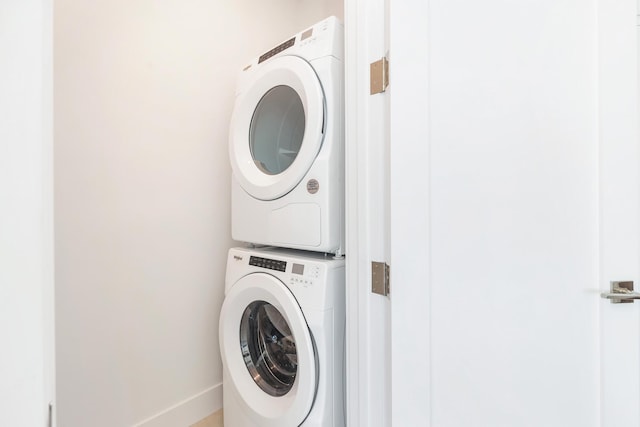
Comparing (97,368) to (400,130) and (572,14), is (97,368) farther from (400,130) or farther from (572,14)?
(572,14)

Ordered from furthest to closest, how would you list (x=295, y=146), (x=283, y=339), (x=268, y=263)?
(x=295, y=146) → (x=283, y=339) → (x=268, y=263)

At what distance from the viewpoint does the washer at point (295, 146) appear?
110 centimetres

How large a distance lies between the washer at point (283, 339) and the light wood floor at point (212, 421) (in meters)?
→ 0.29

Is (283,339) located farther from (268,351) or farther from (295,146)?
(295,146)

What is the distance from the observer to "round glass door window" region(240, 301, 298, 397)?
1298mm

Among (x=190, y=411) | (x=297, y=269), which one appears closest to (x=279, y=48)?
(x=297, y=269)

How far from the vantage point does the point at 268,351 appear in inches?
54.6

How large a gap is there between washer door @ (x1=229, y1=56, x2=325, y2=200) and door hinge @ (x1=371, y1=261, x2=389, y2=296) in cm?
44

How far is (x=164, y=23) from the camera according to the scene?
1422 mm

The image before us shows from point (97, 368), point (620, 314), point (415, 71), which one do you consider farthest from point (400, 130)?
point (97, 368)

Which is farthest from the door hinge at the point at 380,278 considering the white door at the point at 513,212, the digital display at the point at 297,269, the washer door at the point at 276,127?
the washer door at the point at 276,127

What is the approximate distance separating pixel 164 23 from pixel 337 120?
1035 mm

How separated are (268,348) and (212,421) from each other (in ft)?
1.99

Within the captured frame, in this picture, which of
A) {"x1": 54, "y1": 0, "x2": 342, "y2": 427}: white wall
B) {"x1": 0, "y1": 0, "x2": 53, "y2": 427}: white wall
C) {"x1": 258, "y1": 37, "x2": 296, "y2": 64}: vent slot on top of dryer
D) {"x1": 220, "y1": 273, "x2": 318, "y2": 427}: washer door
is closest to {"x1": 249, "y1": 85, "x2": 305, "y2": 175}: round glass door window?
{"x1": 258, "y1": 37, "x2": 296, "y2": 64}: vent slot on top of dryer
